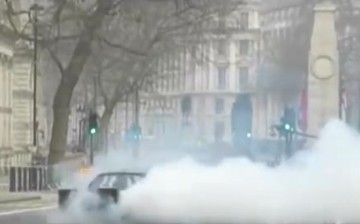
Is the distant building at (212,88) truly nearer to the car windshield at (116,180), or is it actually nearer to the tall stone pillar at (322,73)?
the tall stone pillar at (322,73)

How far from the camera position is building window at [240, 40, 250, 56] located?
494 feet

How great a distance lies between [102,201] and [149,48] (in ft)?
154

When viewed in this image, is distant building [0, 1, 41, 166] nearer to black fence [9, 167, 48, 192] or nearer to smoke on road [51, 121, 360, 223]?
black fence [9, 167, 48, 192]

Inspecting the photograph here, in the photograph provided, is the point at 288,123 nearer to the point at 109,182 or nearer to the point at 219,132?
the point at 219,132

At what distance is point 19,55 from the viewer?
9719cm

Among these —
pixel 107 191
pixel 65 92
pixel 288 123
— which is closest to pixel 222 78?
pixel 65 92

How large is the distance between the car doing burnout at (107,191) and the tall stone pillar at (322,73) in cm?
3485

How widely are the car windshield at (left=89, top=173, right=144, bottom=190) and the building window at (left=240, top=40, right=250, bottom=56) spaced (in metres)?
127

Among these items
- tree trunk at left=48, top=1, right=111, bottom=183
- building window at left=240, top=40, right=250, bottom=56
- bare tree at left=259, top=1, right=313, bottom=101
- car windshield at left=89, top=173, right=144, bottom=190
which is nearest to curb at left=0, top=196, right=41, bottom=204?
tree trunk at left=48, top=1, right=111, bottom=183

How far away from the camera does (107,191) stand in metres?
18.5

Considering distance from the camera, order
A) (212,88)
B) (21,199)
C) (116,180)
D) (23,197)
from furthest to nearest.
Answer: (212,88)
(23,197)
(21,199)
(116,180)

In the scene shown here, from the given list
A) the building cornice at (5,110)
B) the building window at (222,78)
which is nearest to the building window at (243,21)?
the building cornice at (5,110)

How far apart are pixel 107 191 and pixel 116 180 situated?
270 cm

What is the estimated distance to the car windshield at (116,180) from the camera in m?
18.5
